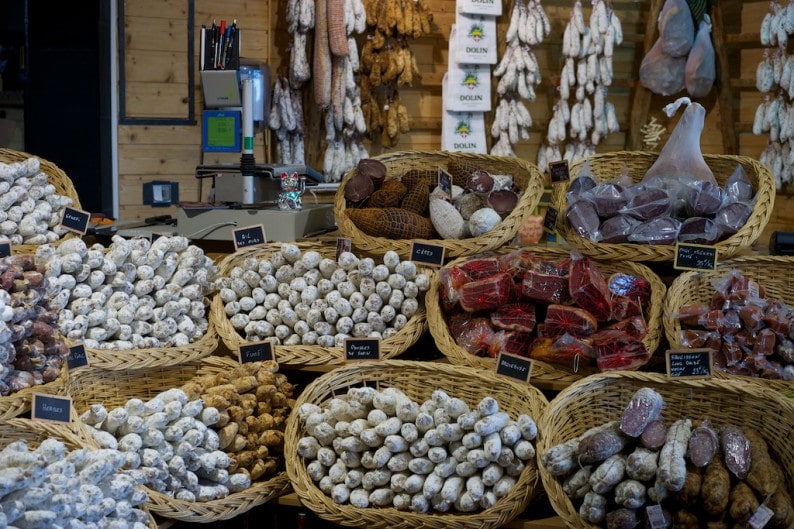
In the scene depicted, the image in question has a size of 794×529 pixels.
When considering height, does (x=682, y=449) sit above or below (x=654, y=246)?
below

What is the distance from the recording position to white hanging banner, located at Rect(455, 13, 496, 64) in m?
6.04

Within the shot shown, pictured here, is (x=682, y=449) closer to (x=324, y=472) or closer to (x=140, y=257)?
(x=324, y=472)

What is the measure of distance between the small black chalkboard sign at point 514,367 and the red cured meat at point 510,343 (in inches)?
4.3

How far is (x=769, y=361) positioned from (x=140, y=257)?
6.65 feet

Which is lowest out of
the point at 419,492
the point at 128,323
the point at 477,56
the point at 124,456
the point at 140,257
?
the point at 419,492

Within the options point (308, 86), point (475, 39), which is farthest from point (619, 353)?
point (308, 86)

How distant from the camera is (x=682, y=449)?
2215 mm

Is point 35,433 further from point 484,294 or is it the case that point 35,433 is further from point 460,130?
point 460,130

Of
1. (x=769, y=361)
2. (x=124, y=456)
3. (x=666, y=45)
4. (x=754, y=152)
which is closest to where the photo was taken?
(x=124, y=456)

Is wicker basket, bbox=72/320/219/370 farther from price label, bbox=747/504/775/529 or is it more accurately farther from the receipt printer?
the receipt printer

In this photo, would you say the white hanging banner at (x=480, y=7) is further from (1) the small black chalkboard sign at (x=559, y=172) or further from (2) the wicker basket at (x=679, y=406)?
(2) the wicker basket at (x=679, y=406)

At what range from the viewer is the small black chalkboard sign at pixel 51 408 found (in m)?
2.35

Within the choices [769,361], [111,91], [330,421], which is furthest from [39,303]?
[111,91]

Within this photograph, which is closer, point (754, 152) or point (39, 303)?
point (39, 303)
